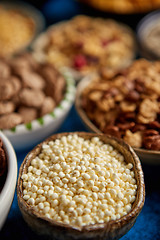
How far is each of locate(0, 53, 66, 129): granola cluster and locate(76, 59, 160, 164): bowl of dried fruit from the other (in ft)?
0.53

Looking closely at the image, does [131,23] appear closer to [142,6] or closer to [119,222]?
[142,6]

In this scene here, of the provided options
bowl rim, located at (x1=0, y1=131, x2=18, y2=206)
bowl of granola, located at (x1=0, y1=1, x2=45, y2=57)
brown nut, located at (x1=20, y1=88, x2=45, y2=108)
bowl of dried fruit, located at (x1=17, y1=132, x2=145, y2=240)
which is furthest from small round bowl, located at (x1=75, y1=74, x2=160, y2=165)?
bowl of granola, located at (x1=0, y1=1, x2=45, y2=57)

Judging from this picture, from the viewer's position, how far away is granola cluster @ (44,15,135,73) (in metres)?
1.98

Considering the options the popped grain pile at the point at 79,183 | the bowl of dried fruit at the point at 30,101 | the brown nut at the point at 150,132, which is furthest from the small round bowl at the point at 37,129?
the brown nut at the point at 150,132

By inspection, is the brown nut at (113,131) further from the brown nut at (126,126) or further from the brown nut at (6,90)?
the brown nut at (6,90)

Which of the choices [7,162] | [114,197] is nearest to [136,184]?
[114,197]

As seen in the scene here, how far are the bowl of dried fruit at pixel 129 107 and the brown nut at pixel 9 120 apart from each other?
1.07ft

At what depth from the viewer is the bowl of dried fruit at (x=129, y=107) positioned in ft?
3.98

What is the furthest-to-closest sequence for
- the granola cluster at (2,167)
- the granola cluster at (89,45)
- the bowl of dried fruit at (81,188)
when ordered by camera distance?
the granola cluster at (89,45) < the granola cluster at (2,167) < the bowl of dried fruit at (81,188)

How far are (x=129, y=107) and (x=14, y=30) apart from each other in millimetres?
1465

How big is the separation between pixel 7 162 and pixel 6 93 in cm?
45

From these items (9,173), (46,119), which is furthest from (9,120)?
(9,173)

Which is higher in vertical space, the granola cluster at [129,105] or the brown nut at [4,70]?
the brown nut at [4,70]

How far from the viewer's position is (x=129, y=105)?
1.33 m
